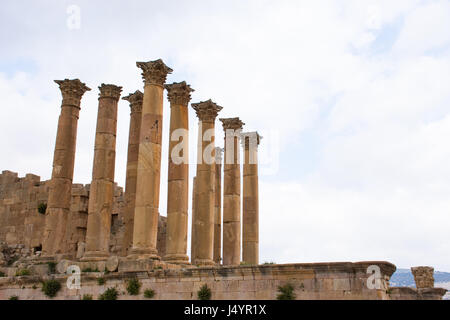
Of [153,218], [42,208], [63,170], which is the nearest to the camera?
[153,218]

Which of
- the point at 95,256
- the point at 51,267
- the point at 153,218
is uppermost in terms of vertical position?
the point at 153,218

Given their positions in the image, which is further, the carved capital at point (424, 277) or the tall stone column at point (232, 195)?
the tall stone column at point (232, 195)

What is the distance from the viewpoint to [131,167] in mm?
27141

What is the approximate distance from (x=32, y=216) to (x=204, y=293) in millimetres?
17304

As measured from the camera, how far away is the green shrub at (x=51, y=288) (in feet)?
69.6

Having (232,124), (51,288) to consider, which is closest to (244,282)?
(51,288)

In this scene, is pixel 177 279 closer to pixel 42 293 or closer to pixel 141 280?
pixel 141 280

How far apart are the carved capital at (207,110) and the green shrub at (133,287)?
35.9ft

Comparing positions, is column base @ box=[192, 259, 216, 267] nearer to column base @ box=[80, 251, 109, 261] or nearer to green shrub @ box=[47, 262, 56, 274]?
column base @ box=[80, 251, 109, 261]

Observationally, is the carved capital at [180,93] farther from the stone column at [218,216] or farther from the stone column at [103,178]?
the stone column at [218,216]

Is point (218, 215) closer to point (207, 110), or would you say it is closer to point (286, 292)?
point (207, 110)

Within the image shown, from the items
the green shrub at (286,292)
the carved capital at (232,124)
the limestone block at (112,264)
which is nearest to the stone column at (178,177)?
the limestone block at (112,264)
